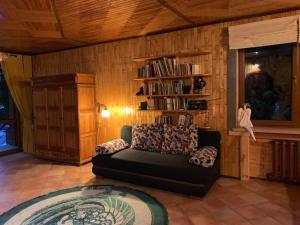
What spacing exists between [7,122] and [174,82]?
4.29 meters

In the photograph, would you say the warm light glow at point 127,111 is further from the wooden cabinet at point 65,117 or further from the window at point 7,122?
the window at point 7,122

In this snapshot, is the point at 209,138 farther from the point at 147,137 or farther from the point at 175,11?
the point at 175,11

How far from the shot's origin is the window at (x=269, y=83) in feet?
11.7

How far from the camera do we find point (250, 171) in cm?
371

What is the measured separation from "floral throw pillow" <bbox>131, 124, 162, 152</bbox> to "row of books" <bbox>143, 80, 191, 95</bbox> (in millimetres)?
579

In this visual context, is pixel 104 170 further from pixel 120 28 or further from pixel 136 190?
pixel 120 28

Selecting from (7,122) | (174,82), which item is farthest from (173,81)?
(7,122)

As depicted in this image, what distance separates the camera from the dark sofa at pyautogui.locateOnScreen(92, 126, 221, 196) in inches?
121

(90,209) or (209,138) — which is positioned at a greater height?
(209,138)

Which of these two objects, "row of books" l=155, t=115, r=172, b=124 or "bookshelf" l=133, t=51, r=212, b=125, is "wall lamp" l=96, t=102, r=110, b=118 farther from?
"row of books" l=155, t=115, r=172, b=124

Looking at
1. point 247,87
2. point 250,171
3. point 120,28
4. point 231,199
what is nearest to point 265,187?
point 250,171

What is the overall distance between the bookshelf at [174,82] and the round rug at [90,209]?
4.97 ft

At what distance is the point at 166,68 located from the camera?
3.98 metres

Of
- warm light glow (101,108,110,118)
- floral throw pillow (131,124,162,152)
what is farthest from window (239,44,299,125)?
warm light glow (101,108,110,118)
